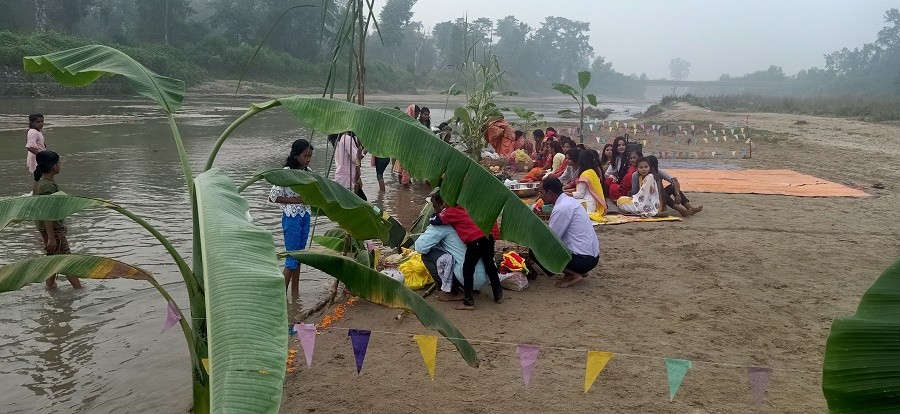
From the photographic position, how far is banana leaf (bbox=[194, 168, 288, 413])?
163 cm

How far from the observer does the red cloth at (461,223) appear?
5406 mm

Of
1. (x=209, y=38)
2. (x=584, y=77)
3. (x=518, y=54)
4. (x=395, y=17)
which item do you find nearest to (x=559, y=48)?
(x=518, y=54)

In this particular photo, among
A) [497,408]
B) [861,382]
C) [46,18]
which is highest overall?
[46,18]

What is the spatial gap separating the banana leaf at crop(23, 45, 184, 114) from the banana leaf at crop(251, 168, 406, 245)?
0.70m

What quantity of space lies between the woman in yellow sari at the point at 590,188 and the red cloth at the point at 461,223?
9.49 ft

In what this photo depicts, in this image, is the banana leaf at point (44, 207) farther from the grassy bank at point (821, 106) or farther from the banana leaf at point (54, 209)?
the grassy bank at point (821, 106)

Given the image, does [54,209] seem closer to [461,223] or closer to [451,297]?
[461,223]

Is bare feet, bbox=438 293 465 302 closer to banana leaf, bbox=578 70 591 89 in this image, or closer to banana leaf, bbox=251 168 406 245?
banana leaf, bbox=251 168 406 245

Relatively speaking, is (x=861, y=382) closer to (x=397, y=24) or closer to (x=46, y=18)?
(x=46, y=18)

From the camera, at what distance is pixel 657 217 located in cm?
880

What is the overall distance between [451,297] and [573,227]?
50.5 inches

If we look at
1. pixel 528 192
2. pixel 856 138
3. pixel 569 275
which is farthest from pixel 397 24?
pixel 569 275

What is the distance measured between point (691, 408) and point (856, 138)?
1939 cm

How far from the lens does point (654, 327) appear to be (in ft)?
16.3
